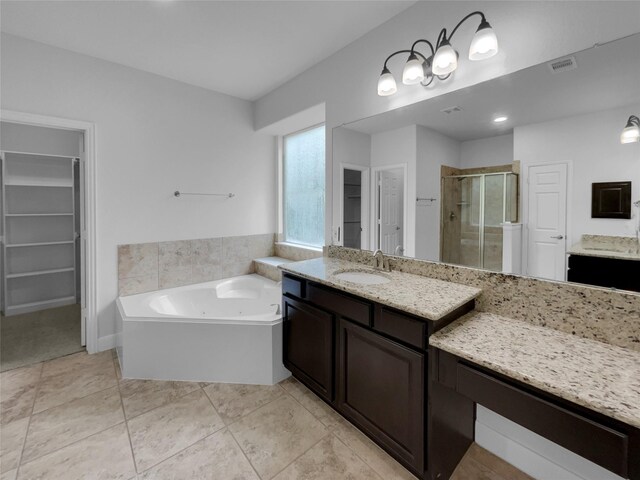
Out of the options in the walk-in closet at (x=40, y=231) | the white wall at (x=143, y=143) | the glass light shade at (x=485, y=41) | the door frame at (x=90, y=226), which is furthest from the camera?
the walk-in closet at (x=40, y=231)

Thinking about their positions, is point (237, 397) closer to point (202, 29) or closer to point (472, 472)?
point (472, 472)

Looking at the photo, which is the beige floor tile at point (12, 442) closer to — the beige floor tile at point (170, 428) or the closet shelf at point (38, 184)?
the beige floor tile at point (170, 428)

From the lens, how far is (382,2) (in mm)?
1870

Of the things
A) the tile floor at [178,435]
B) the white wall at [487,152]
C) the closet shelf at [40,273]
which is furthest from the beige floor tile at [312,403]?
the closet shelf at [40,273]

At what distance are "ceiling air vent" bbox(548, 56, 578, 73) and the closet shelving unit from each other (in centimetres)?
479

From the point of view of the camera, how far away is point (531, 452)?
1480 millimetres

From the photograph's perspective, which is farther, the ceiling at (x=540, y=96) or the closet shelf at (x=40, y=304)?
the closet shelf at (x=40, y=304)

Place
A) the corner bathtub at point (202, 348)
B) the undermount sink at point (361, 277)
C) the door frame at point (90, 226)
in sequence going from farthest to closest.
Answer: the door frame at point (90, 226), the corner bathtub at point (202, 348), the undermount sink at point (361, 277)

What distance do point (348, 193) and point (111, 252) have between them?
2219 mm

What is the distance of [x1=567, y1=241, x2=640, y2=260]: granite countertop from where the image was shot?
46.8 inches

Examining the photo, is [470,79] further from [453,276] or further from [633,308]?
[633,308]

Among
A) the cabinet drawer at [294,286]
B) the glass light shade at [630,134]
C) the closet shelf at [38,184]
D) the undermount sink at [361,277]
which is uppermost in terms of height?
the closet shelf at [38,184]

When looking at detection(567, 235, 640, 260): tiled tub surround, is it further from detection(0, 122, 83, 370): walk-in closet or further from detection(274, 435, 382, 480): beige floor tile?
detection(0, 122, 83, 370): walk-in closet

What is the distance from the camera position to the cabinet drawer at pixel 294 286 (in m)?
1.99
